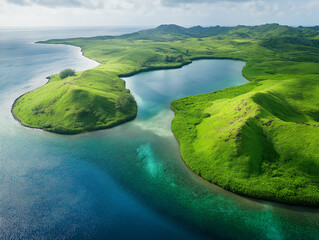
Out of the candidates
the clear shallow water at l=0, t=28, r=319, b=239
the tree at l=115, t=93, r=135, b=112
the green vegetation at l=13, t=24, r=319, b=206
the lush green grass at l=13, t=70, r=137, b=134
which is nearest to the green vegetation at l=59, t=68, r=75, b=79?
the green vegetation at l=13, t=24, r=319, b=206

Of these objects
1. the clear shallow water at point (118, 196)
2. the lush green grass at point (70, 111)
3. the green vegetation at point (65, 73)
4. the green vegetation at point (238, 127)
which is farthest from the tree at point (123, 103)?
the green vegetation at point (65, 73)

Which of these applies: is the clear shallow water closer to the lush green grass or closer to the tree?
the lush green grass

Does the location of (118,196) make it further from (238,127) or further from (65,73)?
(65,73)

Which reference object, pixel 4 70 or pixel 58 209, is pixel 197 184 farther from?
pixel 4 70

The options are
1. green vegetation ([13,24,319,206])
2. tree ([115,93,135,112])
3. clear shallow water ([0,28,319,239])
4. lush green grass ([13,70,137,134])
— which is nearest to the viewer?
clear shallow water ([0,28,319,239])

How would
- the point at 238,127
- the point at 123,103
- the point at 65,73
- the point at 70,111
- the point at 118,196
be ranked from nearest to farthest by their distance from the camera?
the point at 118,196, the point at 238,127, the point at 70,111, the point at 123,103, the point at 65,73

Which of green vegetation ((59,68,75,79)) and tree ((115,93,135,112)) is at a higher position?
green vegetation ((59,68,75,79))

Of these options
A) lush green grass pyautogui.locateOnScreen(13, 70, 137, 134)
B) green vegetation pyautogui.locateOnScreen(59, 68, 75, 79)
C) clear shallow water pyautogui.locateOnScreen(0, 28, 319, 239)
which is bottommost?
clear shallow water pyautogui.locateOnScreen(0, 28, 319, 239)

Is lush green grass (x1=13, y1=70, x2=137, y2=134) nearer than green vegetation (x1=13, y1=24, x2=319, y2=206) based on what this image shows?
No

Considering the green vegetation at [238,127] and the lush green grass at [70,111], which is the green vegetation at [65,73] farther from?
the lush green grass at [70,111]

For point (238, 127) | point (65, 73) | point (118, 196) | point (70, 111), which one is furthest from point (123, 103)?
point (65, 73)
